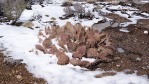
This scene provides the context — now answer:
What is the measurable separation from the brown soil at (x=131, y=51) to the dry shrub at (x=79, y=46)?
0.21m

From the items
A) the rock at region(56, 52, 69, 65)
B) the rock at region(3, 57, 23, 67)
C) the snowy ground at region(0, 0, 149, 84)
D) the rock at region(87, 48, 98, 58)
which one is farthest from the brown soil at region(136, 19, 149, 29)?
the rock at region(3, 57, 23, 67)

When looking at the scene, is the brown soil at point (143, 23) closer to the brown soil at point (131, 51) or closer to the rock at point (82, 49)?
the brown soil at point (131, 51)

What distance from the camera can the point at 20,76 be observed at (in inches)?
198

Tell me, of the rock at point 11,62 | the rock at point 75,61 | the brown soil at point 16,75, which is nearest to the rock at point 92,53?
the rock at point 75,61

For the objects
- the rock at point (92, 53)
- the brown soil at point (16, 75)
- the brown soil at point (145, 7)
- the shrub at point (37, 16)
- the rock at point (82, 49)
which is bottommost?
the brown soil at point (145, 7)

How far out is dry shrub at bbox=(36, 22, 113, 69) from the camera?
5371 mm

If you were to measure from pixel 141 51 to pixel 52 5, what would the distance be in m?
5.08

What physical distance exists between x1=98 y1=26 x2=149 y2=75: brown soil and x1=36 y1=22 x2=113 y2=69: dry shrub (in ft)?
0.69

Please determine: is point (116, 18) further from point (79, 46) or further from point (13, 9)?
point (79, 46)

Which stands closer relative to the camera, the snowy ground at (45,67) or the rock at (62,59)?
the snowy ground at (45,67)

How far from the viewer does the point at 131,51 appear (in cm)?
611

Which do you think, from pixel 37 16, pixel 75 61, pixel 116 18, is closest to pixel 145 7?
pixel 116 18

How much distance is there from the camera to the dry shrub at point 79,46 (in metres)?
5.37

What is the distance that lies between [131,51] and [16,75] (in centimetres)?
231
